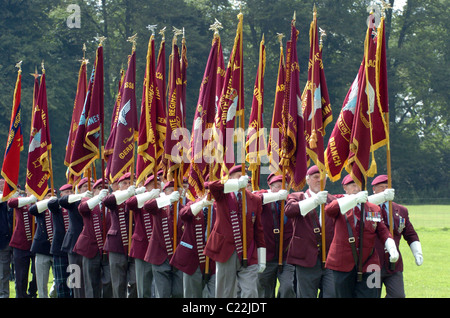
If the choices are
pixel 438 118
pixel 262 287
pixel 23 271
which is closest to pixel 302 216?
pixel 262 287

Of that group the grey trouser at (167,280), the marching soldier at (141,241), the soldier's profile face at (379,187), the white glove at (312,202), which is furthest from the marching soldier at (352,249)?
the marching soldier at (141,241)

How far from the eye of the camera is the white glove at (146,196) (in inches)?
423

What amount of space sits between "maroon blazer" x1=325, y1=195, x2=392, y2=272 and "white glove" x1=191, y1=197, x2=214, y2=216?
1494mm

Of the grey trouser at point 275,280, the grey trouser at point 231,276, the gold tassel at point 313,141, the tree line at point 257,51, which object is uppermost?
the tree line at point 257,51

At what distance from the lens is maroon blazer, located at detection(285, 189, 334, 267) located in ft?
31.9

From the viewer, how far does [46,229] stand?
41.5 feet

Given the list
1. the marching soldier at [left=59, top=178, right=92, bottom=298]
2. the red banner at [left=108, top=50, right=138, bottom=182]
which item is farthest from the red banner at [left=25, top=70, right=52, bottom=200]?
the red banner at [left=108, top=50, right=138, bottom=182]

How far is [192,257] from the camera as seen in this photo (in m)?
10.4

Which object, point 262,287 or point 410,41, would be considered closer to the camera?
point 262,287

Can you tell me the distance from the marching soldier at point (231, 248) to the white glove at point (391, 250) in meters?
1.39

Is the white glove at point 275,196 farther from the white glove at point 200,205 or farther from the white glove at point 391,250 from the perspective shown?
the white glove at point 391,250

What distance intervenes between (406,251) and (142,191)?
36.7 ft
